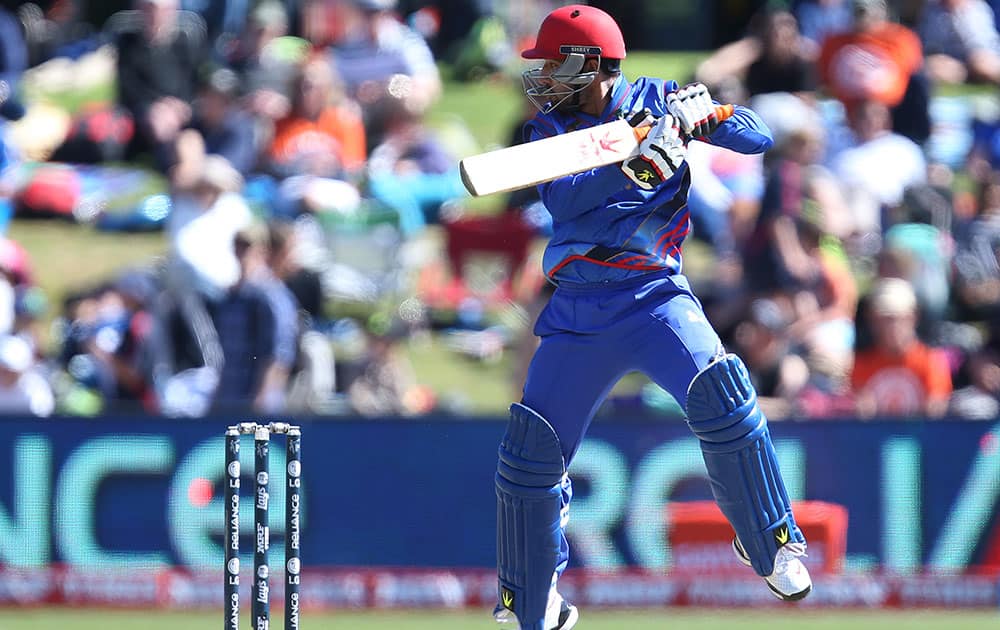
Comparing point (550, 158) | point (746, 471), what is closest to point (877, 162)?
point (746, 471)

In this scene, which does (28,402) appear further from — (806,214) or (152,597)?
(806,214)

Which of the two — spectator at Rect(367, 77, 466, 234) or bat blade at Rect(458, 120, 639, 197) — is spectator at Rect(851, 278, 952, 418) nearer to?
spectator at Rect(367, 77, 466, 234)

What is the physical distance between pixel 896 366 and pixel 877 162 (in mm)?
1745

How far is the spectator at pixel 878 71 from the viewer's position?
10766mm

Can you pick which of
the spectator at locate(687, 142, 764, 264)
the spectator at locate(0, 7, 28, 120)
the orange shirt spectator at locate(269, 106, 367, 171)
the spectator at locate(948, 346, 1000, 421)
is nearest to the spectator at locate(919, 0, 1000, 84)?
the spectator at locate(687, 142, 764, 264)

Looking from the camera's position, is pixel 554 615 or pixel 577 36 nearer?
pixel 577 36

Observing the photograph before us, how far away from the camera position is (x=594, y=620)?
8.12 meters

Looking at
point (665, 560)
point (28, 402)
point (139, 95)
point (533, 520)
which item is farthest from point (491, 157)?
point (139, 95)

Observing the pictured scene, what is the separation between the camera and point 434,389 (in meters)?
9.95

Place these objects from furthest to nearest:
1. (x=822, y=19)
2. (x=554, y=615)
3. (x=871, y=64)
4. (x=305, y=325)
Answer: (x=822, y=19) → (x=871, y=64) → (x=305, y=325) → (x=554, y=615)

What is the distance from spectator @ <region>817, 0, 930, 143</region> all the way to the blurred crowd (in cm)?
2

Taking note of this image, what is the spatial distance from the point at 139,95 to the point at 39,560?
158 inches

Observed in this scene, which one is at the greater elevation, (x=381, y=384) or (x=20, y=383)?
(x=20, y=383)

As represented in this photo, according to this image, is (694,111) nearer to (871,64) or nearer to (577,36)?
(577,36)
